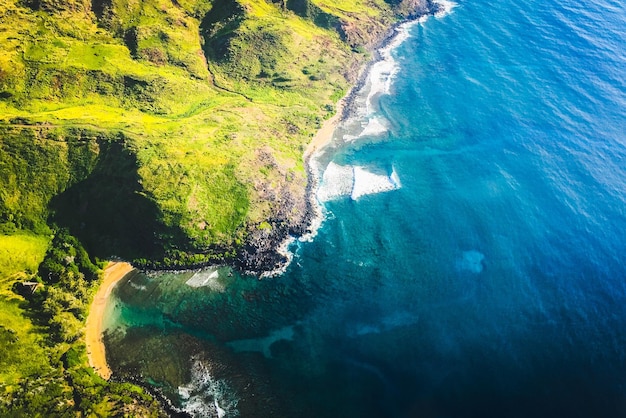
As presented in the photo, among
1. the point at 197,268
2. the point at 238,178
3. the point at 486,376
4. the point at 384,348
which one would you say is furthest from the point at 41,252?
the point at 486,376

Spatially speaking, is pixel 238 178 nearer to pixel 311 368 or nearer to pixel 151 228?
pixel 151 228

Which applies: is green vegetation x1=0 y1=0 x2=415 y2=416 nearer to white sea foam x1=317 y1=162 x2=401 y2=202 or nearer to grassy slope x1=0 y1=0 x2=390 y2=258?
grassy slope x1=0 y1=0 x2=390 y2=258

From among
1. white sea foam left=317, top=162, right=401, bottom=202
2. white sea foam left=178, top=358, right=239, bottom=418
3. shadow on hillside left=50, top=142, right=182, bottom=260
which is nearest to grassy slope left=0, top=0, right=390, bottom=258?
shadow on hillside left=50, top=142, right=182, bottom=260

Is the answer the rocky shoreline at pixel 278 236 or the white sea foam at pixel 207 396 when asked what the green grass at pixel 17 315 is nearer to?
the rocky shoreline at pixel 278 236

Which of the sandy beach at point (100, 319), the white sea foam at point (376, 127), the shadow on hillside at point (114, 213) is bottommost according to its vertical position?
the sandy beach at point (100, 319)

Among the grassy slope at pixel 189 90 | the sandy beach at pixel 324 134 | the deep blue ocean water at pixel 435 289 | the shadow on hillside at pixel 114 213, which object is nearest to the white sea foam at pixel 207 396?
the deep blue ocean water at pixel 435 289

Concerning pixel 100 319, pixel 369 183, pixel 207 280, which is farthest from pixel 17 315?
pixel 369 183

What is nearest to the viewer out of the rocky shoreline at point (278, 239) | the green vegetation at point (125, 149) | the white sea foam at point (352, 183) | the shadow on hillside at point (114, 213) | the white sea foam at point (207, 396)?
the white sea foam at point (207, 396)
